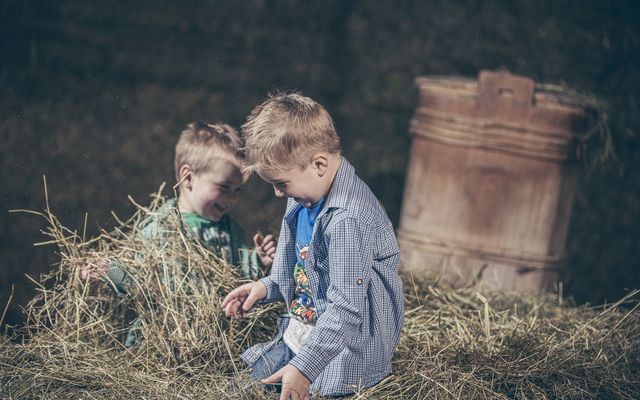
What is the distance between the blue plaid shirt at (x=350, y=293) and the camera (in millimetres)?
2773

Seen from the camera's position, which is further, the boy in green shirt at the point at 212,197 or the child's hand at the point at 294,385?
the boy in green shirt at the point at 212,197

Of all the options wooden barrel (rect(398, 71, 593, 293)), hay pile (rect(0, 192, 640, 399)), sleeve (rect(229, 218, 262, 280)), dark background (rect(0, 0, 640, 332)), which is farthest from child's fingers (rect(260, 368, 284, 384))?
dark background (rect(0, 0, 640, 332))

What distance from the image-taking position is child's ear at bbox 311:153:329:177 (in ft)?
9.57

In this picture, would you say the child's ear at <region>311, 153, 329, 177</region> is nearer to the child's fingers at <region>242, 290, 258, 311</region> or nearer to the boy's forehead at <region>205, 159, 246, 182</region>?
the child's fingers at <region>242, 290, 258, 311</region>

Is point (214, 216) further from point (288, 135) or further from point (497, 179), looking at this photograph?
point (497, 179)

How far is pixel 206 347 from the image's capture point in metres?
3.23

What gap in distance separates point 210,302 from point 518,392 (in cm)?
114

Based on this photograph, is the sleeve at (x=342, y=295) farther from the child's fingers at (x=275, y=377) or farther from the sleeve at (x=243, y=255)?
the sleeve at (x=243, y=255)

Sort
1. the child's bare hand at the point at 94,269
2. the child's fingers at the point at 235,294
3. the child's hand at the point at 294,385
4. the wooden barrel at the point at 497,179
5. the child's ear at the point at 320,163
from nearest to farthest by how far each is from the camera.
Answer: the child's hand at the point at 294,385 → the child's ear at the point at 320,163 → the child's fingers at the point at 235,294 → the child's bare hand at the point at 94,269 → the wooden barrel at the point at 497,179

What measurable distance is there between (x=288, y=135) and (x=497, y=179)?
2019 mm

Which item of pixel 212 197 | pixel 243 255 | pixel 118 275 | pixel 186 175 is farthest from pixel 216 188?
pixel 118 275

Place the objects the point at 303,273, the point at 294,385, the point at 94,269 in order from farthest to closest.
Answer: the point at 94,269
the point at 303,273
the point at 294,385

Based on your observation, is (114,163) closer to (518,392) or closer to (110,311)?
(110,311)

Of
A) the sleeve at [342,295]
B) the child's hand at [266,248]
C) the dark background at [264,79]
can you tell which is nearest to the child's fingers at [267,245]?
the child's hand at [266,248]
